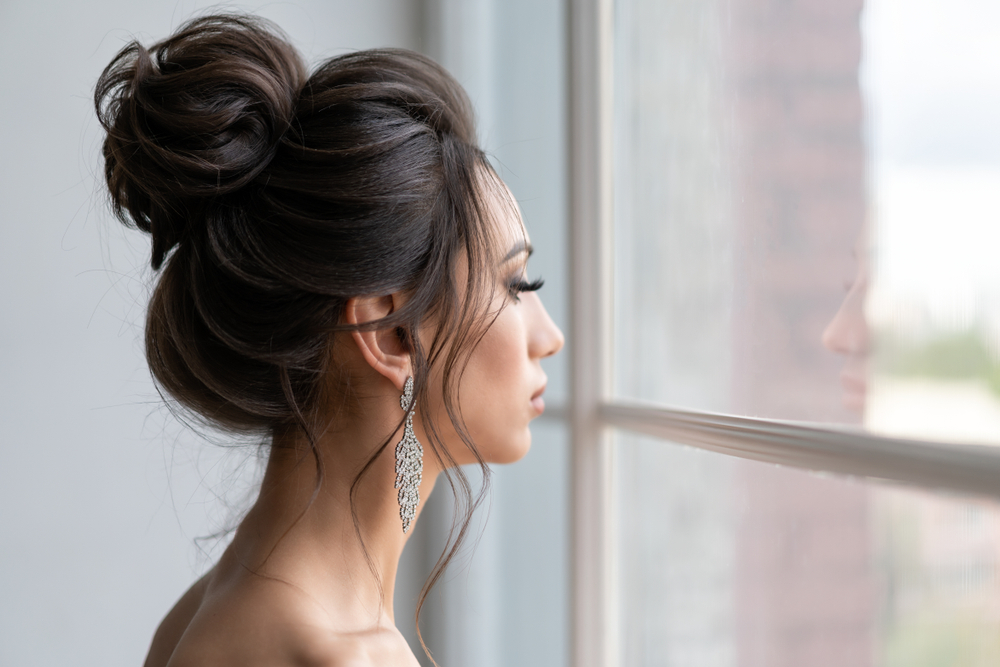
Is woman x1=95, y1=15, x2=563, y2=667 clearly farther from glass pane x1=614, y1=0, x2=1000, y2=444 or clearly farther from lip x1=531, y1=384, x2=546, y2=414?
glass pane x1=614, y1=0, x2=1000, y2=444

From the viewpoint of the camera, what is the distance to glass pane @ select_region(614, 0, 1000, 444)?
606mm

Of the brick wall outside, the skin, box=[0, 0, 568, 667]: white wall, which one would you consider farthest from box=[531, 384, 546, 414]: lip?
box=[0, 0, 568, 667]: white wall

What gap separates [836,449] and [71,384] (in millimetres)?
1437

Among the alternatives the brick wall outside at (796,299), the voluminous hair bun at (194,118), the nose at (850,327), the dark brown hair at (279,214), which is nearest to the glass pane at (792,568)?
the brick wall outside at (796,299)

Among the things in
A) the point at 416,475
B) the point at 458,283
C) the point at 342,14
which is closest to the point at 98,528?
the point at 416,475

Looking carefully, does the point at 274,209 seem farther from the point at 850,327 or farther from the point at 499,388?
the point at 850,327

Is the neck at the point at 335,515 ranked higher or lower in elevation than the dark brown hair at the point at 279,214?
lower

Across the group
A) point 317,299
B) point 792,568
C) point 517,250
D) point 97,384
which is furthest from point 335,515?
point 97,384

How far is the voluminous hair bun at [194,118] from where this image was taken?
30.4 inches

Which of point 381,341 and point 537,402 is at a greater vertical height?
point 381,341

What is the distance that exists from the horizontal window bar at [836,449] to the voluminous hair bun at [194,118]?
606 mm

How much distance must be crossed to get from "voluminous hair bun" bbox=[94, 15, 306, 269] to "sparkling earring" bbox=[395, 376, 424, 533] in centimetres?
30

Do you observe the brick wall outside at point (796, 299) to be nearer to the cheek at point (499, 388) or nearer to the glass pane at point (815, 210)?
the glass pane at point (815, 210)

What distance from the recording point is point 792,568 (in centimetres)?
82
